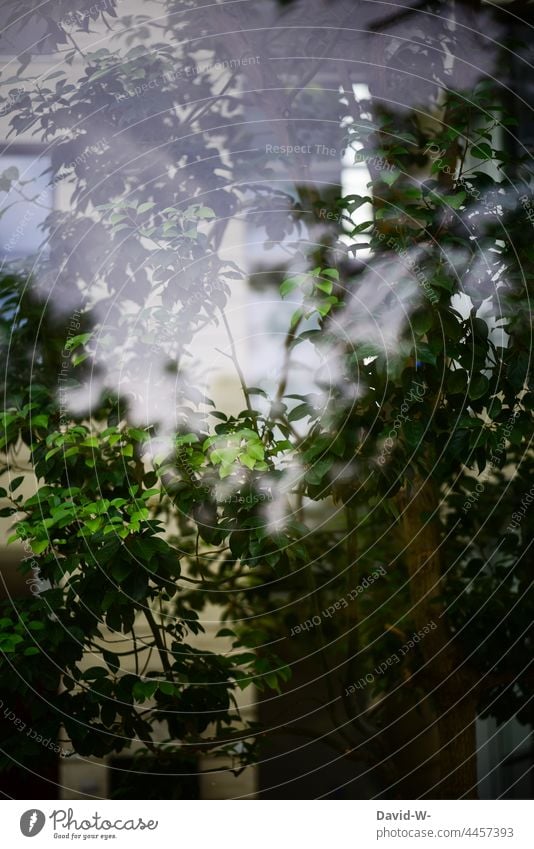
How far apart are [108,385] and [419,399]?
0.36m

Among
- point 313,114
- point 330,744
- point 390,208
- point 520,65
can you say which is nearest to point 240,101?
point 313,114

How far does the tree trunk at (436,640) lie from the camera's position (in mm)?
964

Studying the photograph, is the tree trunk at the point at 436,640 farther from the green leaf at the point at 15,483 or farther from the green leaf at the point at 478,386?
the green leaf at the point at 15,483

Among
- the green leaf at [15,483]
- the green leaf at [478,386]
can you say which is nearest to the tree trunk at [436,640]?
the green leaf at [478,386]
